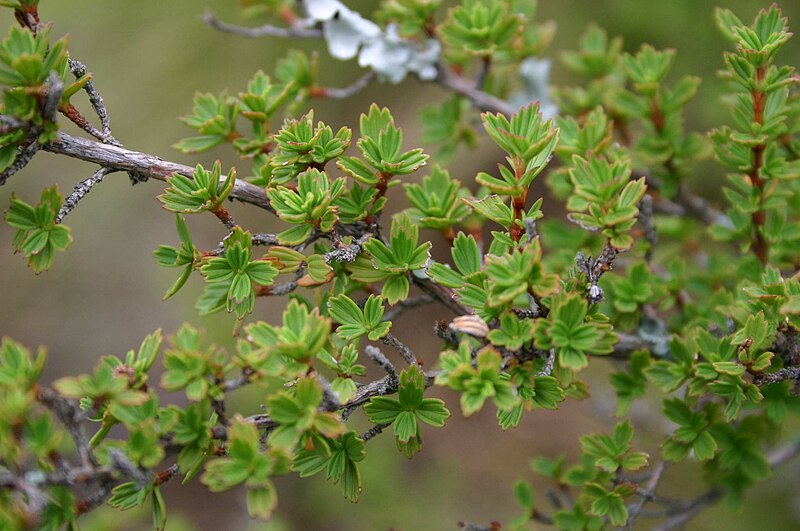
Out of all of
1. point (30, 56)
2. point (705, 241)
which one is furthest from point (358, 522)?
point (30, 56)

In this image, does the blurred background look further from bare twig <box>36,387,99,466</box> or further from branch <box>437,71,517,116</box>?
bare twig <box>36,387,99,466</box>

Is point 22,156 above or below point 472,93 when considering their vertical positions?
above

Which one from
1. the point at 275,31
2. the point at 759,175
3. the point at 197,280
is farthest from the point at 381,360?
the point at 197,280

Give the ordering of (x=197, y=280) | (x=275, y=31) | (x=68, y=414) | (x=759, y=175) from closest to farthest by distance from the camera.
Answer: (x=68, y=414), (x=759, y=175), (x=275, y=31), (x=197, y=280)

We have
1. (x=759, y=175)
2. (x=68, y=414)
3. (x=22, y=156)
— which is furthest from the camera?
(x=759, y=175)

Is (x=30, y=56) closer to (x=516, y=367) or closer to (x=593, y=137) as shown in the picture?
(x=516, y=367)

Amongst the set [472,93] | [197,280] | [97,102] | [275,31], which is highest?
[97,102]

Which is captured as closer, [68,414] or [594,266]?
[68,414]

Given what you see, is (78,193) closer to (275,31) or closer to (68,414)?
(68,414)
